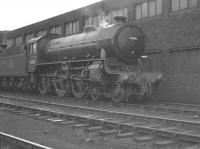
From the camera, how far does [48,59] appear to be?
62.1ft

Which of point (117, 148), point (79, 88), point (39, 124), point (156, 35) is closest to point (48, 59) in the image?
point (79, 88)

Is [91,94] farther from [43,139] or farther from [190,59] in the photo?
[43,139]

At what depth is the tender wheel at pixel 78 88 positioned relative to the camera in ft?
51.1

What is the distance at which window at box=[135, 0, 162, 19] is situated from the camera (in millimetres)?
17406

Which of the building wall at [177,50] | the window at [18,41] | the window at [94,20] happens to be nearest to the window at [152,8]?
the building wall at [177,50]

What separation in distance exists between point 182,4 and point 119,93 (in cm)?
542

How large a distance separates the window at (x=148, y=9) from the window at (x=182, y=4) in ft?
3.09

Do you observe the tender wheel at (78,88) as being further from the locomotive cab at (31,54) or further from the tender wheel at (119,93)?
the locomotive cab at (31,54)

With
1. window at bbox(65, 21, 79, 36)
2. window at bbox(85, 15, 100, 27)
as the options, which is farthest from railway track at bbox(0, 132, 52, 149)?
window at bbox(65, 21, 79, 36)

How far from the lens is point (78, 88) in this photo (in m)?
16.3

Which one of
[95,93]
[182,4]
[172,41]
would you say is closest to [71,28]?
[172,41]

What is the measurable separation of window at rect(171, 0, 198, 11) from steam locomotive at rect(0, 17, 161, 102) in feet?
9.10

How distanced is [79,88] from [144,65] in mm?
3239

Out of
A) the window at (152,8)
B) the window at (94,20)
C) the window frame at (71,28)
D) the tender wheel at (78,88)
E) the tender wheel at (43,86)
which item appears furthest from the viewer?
the window frame at (71,28)
